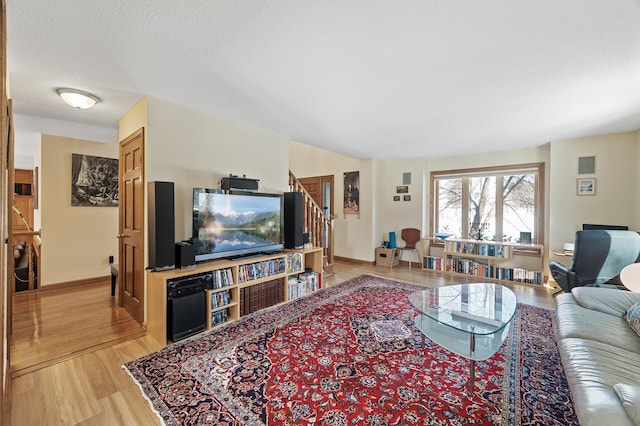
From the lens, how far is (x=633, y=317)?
187 cm

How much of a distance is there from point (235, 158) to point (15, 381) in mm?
2667

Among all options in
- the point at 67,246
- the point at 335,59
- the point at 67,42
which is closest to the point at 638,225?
the point at 335,59

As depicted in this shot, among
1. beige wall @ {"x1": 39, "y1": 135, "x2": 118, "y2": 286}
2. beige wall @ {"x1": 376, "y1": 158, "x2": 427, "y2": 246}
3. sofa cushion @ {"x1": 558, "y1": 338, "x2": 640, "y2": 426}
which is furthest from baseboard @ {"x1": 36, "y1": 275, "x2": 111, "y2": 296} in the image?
sofa cushion @ {"x1": 558, "y1": 338, "x2": 640, "y2": 426}

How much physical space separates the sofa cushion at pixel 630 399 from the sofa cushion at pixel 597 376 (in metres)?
0.02

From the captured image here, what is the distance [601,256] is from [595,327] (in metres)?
1.92

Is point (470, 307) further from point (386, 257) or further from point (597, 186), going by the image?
point (597, 186)

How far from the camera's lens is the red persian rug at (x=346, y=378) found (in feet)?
5.21

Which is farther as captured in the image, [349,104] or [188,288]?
[349,104]

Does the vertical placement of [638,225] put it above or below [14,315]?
above

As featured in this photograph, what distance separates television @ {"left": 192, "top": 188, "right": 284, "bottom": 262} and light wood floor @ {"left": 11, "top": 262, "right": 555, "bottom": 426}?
105 cm

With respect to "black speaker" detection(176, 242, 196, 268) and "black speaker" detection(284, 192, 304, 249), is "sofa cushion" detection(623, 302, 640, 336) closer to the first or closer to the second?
"black speaker" detection(284, 192, 304, 249)

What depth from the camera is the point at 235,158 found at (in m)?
3.47

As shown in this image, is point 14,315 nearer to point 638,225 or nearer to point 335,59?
point 335,59

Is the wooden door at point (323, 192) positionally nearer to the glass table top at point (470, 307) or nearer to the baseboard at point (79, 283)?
the glass table top at point (470, 307)
